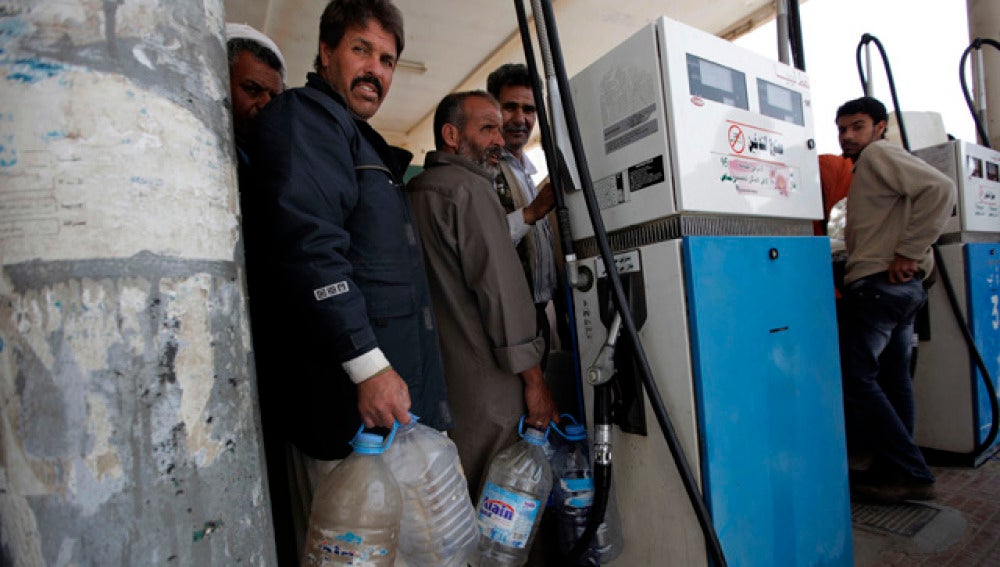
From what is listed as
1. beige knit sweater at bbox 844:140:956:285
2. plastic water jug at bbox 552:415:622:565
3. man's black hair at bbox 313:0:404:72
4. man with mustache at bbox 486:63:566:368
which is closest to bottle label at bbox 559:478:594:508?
plastic water jug at bbox 552:415:622:565

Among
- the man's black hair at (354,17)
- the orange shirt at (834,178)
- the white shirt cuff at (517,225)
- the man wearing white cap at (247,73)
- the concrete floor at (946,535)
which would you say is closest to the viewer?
the man's black hair at (354,17)

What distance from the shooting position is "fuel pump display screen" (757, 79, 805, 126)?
1770mm

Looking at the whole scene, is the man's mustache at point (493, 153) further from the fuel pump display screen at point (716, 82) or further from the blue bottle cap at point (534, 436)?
the blue bottle cap at point (534, 436)

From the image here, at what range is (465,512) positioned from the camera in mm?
1550

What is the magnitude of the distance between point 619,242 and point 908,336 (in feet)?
7.00

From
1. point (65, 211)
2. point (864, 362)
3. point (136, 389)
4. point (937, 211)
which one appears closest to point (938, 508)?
point (864, 362)

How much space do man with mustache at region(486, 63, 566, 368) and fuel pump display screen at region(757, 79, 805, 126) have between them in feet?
2.64

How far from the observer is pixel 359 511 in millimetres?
1315

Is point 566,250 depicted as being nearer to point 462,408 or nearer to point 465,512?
point 462,408

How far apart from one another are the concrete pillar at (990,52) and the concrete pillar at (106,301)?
5.01 metres

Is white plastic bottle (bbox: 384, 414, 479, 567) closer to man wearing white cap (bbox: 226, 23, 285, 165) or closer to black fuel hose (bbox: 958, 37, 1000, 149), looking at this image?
man wearing white cap (bbox: 226, 23, 285, 165)

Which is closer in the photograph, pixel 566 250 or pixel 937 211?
pixel 566 250

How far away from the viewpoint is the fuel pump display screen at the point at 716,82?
5.16ft

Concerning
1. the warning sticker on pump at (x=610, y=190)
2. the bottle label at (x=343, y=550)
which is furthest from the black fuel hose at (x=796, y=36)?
the bottle label at (x=343, y=550)
